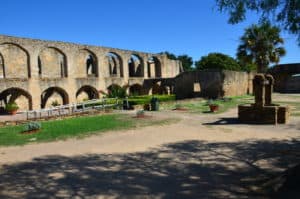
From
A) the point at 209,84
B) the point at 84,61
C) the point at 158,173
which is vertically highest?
the point at 84,61

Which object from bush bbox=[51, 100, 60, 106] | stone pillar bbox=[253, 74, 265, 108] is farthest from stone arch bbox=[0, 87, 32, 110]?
stone pillar bbox=[253, 74, 265, 108]

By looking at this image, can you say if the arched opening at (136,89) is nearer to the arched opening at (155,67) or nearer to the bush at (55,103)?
the arched opening at (155,67)

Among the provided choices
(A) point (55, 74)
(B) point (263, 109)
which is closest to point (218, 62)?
(A) point (55, 74)

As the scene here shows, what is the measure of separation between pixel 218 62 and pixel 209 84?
25.9 metres

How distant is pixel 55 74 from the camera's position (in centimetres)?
3067

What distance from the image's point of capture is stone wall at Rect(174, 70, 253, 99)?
28031mm

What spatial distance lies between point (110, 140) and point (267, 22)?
589 centimetres

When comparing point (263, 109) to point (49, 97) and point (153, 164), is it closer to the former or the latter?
point (153, 164)

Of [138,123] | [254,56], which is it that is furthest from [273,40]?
[138,123]

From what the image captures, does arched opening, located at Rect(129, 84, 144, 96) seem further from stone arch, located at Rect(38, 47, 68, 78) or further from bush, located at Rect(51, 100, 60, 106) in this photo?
bush, located at Rect(51, 100, 60, 106)

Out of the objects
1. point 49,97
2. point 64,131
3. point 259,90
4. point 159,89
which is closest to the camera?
point 64,131

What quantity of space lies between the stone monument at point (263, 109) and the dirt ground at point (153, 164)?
1.42 m

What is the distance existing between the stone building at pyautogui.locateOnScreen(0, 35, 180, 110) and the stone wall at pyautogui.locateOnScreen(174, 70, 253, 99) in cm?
364

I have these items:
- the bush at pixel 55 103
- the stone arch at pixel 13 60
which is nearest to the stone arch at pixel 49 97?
the bush at pixel 55 103
